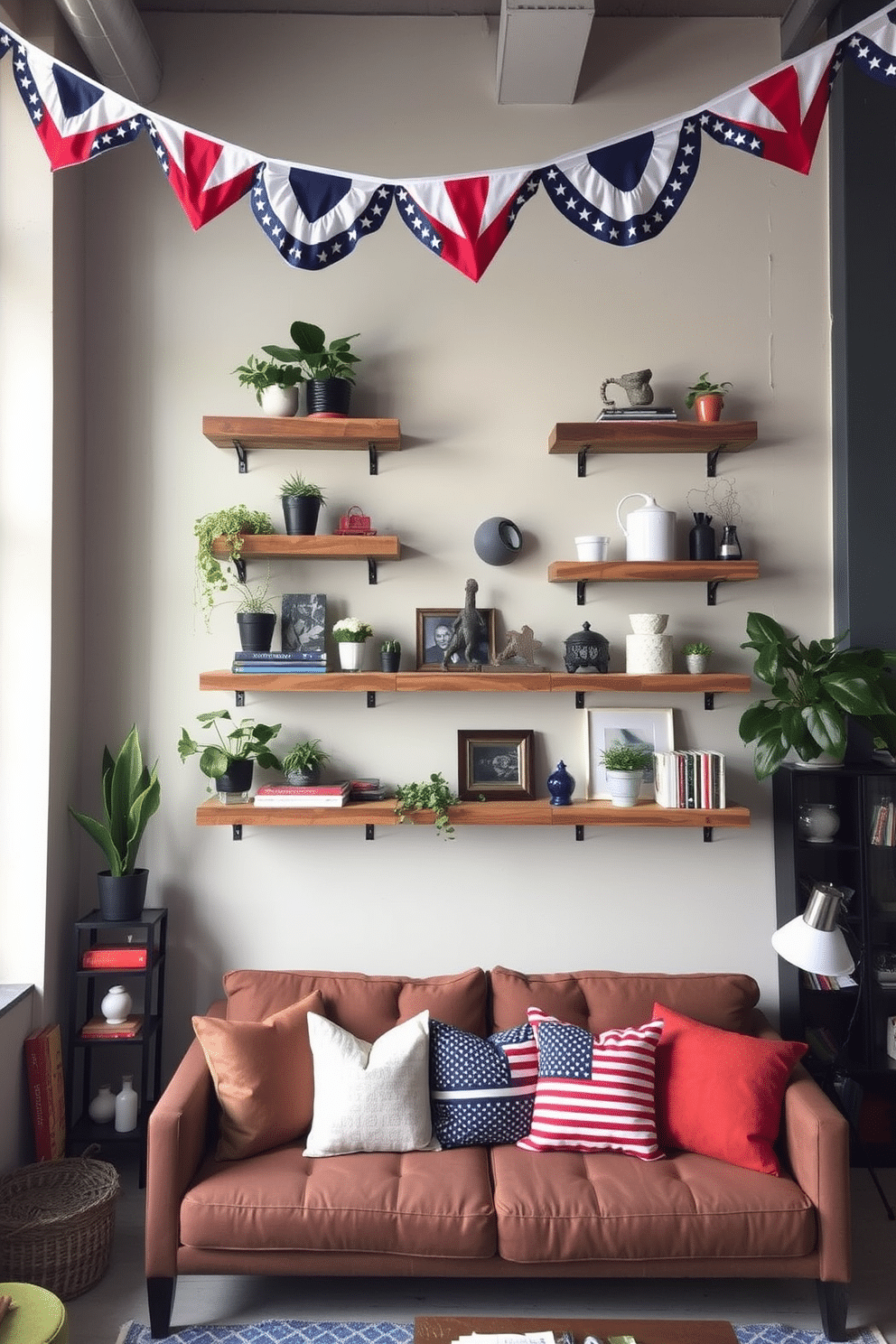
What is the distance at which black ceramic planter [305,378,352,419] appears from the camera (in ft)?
11.6

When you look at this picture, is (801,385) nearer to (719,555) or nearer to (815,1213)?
(719,555)

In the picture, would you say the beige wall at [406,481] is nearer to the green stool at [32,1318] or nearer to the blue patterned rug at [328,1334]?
the blue patterned rug at [328,1334]

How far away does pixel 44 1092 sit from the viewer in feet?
10.6

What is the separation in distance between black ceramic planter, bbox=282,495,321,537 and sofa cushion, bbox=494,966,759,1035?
63.9 inches

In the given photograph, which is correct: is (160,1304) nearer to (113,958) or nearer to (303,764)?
(113,958)

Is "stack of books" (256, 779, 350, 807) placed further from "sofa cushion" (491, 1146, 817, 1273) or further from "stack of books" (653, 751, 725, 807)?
"sofa cushion" (491, 1146, 817, 1273)

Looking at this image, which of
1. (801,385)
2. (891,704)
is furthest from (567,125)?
(891,704)

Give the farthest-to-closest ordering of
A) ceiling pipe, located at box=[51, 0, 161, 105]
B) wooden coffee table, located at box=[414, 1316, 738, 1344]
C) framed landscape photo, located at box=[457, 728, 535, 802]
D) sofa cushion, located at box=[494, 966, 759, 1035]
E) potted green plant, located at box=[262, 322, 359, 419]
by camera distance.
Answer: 1. framed landscape photo, located at box=[457, 728, 535, 802]
2. potted green plant, located at box=[262, 322, 359, 419]
3. sofa cushion, located at box=[494, 966, 759, 1035]
4. ceiling pipe, located at box=[51, 0, 161, 105]
5. wooden coffee table, located at box=[414, 1316, 738, 1344]

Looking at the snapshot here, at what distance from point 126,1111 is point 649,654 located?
231cm

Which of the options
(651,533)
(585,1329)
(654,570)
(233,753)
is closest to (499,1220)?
(585,1329)

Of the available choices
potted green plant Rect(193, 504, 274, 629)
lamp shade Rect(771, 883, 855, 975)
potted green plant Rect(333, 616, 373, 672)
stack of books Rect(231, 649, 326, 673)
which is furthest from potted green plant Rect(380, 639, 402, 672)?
lamp shade Rect(771, 883, 855, 975)

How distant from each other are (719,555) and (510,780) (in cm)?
109

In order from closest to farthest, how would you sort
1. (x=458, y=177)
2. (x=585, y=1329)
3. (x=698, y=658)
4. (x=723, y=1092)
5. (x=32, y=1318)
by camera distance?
1. (x=585, y=1329)
2. (x=32, y=1318)
3. (x=458, y=177)
4. (x=723, y=1092)
5. (x=698, y=658)

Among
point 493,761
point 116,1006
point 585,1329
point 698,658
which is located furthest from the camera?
Answer: point 493,761
